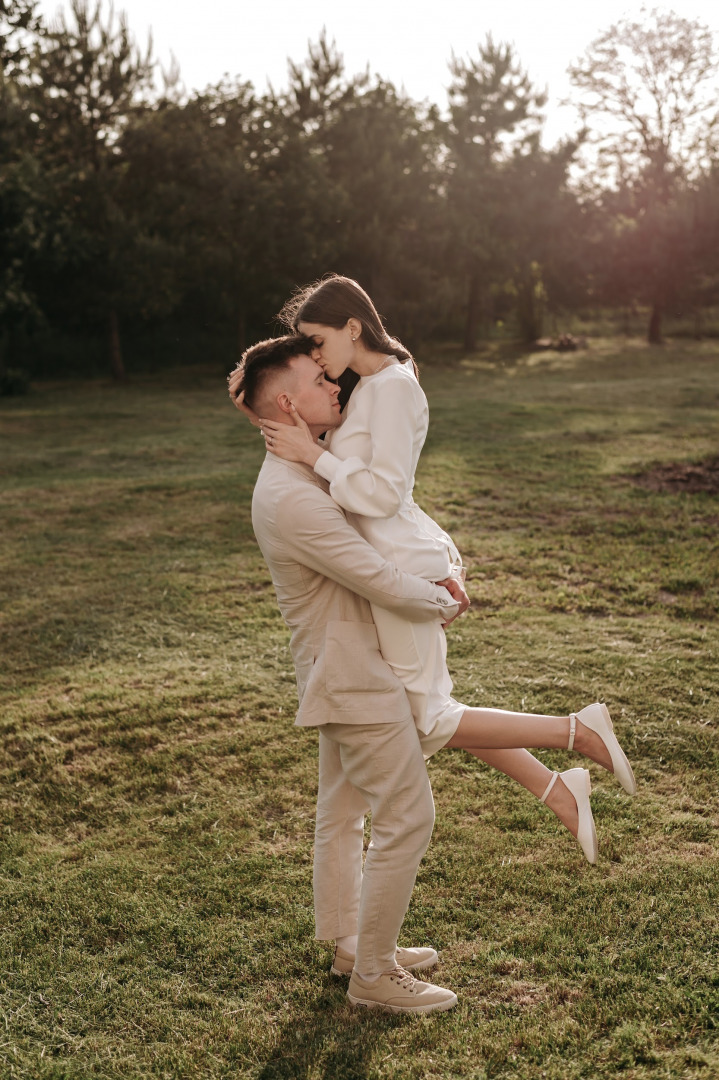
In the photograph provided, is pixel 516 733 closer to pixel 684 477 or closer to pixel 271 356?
pixel 271 356

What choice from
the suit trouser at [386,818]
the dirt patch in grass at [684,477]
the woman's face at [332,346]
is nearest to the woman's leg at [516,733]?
the suit trouser at [386,818]

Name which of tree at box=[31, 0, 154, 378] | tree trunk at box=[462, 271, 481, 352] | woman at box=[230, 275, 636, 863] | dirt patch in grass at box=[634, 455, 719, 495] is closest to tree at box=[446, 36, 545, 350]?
tree trunk at box=[462, 271, 481, 352]

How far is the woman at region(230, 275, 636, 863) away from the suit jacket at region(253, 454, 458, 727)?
0.23ft

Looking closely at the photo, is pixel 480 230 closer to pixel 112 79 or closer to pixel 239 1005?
pixel 112 79

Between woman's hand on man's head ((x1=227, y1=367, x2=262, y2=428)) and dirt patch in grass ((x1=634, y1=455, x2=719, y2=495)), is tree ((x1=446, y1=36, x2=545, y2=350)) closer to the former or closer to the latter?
dirt patch in grass ((x1=634, y1=455, x2=719, y2=495))

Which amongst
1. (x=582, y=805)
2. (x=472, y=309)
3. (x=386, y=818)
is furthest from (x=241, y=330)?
(x=386, y=818)

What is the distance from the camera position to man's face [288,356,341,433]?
2.54m

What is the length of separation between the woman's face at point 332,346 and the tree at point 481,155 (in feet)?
84.3

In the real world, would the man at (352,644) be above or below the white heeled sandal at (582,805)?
above

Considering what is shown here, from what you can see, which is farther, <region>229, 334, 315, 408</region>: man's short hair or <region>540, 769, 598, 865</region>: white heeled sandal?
<region>540, 769, 598, 865</region>: white heeled sandal

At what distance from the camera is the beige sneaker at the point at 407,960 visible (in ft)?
9.23

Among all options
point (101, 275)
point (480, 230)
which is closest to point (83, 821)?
point (101, 275)

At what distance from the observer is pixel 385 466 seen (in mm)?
2447

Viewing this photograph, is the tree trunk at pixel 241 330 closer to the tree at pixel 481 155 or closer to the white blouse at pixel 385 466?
the tree at pixel 481 155
